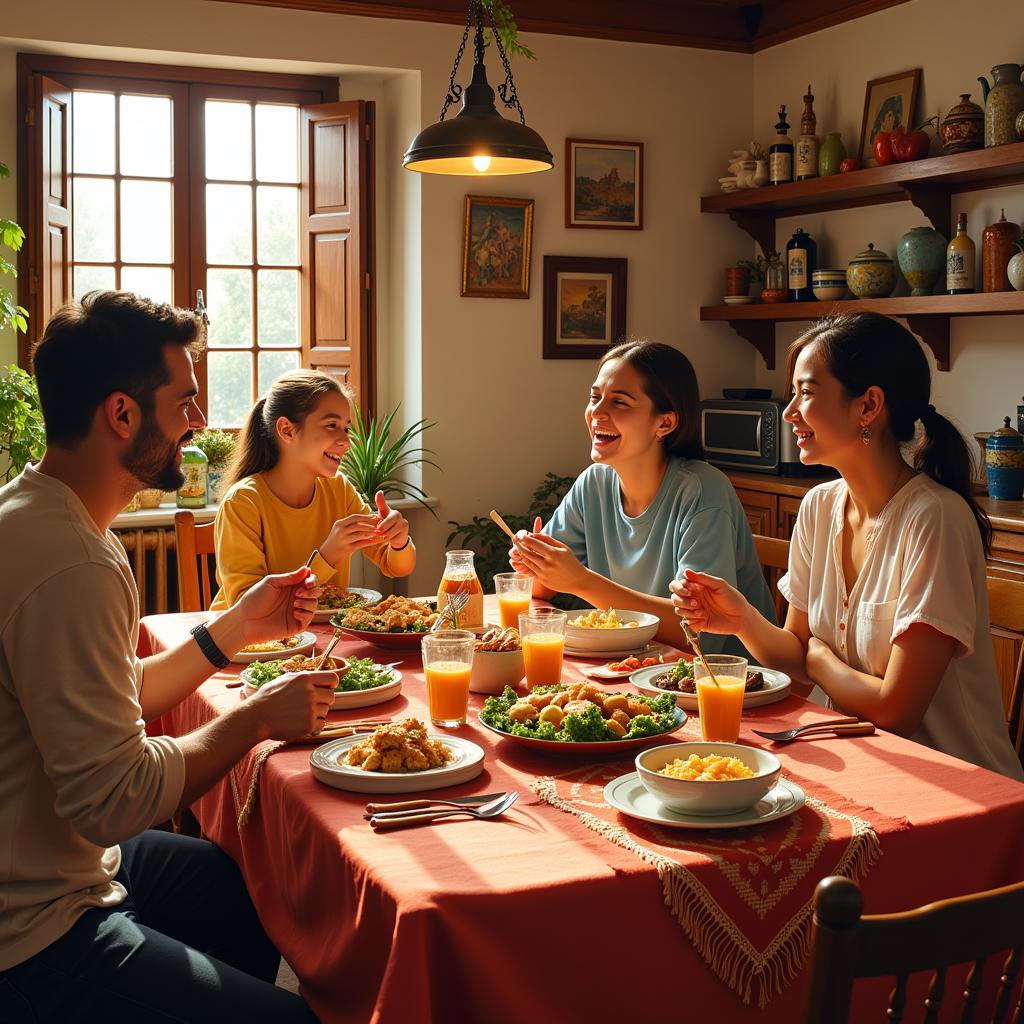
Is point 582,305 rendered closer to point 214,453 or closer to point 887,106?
point 887,106

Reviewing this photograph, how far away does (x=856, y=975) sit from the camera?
905 millimetres

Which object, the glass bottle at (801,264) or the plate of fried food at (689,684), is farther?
the glass bottle at (801,264)

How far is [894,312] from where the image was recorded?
457cm

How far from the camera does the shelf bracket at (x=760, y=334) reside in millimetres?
5703

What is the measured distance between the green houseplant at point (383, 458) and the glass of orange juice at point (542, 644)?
2.92 metres

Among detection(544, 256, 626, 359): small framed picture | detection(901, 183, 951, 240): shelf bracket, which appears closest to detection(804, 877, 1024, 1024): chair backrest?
detection(901, 183, 951, 240): shelf bracket

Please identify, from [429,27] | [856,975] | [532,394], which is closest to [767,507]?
[532,394]

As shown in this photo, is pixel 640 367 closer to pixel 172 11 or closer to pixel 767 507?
pixel 767 507

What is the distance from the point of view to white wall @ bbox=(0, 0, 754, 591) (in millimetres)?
4859


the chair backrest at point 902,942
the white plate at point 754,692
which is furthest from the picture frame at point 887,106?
the chair backrest at point 902,942

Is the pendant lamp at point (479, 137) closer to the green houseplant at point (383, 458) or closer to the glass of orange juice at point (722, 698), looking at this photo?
the glass of orange juice at point (722, 698)

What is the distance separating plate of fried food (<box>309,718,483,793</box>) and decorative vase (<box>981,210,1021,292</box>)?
10.9 feet

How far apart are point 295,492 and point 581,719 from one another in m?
1.54

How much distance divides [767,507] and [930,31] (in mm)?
1947
